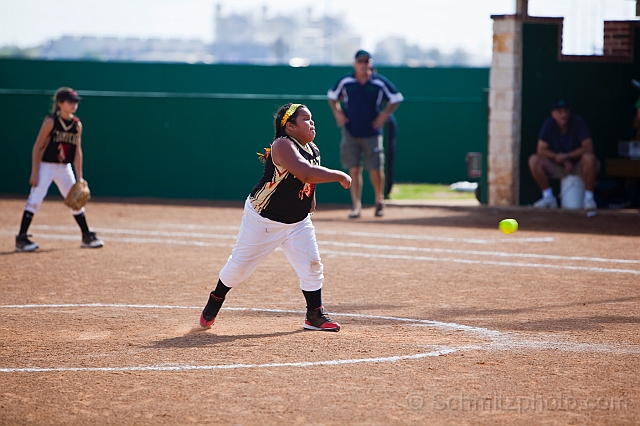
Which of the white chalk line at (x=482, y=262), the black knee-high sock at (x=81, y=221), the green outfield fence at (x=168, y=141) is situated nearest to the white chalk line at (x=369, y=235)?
the white chalk line at (x=482, y=262)

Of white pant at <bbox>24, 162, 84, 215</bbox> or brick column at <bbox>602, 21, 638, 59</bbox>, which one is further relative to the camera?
brick column at <bbox>602, 21, 638, 59</bbox>

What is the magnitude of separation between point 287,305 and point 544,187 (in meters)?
8.58

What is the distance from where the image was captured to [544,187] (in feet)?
52.0

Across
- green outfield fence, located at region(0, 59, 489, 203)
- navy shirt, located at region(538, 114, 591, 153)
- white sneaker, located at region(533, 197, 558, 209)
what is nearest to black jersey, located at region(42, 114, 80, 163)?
green outfield fence, located at region(0, 59, 489, 203)

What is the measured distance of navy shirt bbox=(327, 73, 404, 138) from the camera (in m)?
15.3

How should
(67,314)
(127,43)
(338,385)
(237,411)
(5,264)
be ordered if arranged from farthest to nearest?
1. (127,43)
2. (5,264)
3. (67,314)
4. (338,385)
5. (237,411)

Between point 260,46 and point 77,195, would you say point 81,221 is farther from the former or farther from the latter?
point 260,46

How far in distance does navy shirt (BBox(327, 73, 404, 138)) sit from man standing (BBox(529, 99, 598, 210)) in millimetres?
2593

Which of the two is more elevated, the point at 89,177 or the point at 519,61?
the point at 519,61

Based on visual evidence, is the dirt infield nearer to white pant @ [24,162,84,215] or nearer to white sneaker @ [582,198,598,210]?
white pant @ [24,162,84,215]

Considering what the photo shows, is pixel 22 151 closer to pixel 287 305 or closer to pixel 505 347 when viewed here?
pixel 287 305

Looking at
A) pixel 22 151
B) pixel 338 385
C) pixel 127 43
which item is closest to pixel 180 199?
pixel 22 151

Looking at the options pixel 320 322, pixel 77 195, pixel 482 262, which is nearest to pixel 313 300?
pixel 320 322

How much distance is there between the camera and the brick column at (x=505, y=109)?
1617cm
